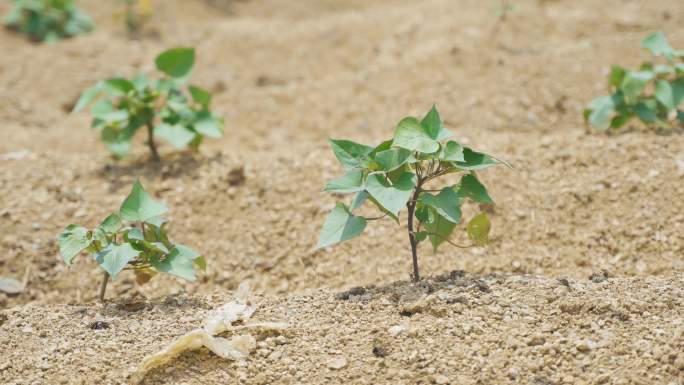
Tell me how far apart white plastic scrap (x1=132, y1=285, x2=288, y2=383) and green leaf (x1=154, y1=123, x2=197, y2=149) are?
1.26 meters

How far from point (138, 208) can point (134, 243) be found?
Answer: 4.3 inches

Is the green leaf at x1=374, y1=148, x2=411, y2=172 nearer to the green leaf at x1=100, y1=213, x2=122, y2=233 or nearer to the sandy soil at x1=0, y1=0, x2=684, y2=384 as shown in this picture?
the sandy soil at x1=0, y1=0, x2=684, y2=384

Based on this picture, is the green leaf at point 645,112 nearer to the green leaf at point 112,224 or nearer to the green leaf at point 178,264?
the green leaf at point 178,264

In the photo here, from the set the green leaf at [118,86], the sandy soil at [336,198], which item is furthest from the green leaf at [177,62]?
the sandy soil at [336,198]

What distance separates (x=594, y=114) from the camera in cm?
351

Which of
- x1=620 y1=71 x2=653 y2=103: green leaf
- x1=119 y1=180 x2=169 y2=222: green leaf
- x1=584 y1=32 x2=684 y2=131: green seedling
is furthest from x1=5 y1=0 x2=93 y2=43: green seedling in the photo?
x1=620 y1=71 x2=653 y2=103: green leaf

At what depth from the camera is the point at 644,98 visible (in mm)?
3529

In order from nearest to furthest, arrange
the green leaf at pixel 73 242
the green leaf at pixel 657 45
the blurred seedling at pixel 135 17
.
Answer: the green leaf at pixel 73 242 < the green leaf at pixel 657 45 < the blurred seedling at pixel 135 17

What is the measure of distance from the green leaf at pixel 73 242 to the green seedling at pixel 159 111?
1.08 m

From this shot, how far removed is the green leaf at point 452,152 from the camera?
2.30 metres

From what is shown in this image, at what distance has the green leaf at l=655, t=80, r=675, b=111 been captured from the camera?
3.35 m

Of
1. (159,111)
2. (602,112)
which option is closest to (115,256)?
(159,111)

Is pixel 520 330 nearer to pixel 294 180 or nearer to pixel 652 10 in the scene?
pixel 294 180

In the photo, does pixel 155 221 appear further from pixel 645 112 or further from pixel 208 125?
pixel 645 112
